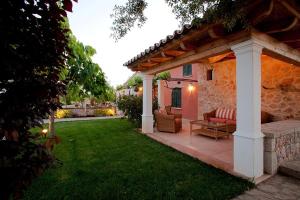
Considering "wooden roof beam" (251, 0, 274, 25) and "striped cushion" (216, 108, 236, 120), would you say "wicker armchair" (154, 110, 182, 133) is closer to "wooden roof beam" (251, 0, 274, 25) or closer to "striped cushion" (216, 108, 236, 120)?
"striped cushion" (216, 108, 236, 120)

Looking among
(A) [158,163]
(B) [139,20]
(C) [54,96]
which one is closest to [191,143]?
(A) [158,163]

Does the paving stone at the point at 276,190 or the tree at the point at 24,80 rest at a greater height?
the tree at the point at 24,80

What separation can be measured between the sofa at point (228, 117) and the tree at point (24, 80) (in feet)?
22.4

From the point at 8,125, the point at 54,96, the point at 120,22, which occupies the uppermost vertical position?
the point at 120,22

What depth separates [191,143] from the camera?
21.2 ft

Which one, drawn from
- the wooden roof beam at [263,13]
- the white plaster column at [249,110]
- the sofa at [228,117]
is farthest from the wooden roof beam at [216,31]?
the sofa at [228,117]

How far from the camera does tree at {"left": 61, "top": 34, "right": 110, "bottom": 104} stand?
21.6ft

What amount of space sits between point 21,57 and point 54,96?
36 cm

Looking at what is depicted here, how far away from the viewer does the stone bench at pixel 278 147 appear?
157 inches

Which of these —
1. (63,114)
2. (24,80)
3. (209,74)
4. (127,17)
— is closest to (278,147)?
(127,17)

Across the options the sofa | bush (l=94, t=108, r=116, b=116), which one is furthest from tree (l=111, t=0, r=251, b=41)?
bush (l=94, t=108, r=116, b=116)

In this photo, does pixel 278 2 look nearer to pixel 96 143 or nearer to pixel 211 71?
pixel 96 143

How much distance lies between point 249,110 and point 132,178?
261 centimetres

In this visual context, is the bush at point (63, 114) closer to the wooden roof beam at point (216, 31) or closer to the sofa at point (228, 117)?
the sofa at point (228, 117)
